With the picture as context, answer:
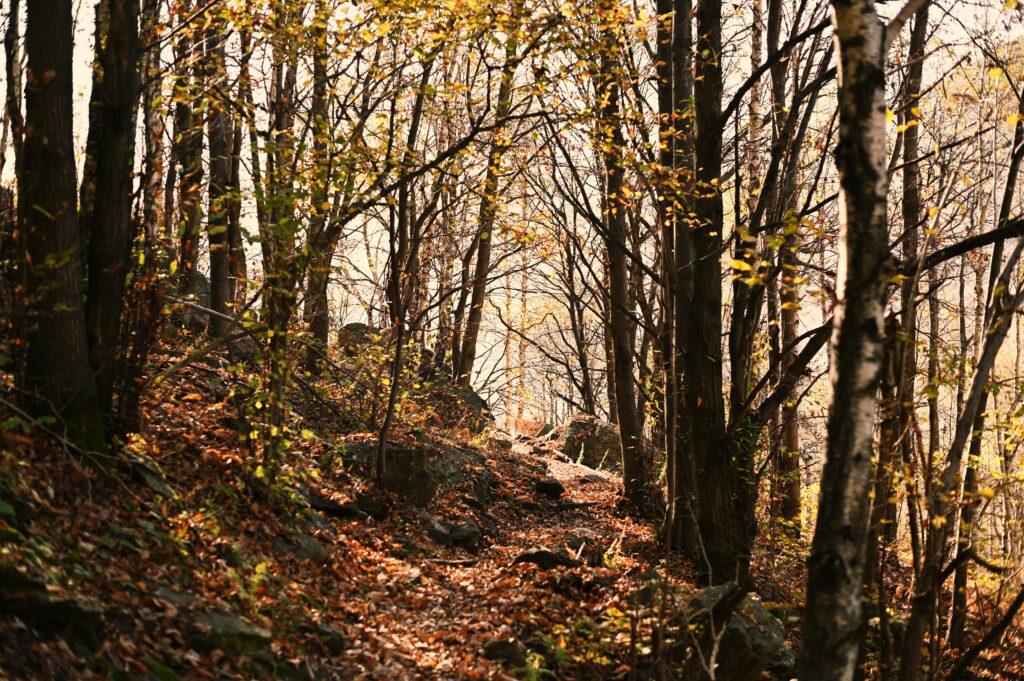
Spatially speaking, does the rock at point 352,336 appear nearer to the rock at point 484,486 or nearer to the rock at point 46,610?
the rock at point 484,486

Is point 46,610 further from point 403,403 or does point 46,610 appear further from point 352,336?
point 352,336

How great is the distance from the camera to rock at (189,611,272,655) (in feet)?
15.9

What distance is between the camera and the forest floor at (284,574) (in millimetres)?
4367

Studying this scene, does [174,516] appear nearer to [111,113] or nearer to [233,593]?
[233,593]

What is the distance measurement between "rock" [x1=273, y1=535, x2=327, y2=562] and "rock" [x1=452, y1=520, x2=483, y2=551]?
7.67 feet

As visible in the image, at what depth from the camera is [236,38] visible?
13305 millimetres

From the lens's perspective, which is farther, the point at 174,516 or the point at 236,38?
the point at 236,38

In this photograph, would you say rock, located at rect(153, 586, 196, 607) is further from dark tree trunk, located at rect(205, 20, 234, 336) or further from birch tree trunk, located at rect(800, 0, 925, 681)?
birch tree trunk, located at rect(800, 0, 925, 681)

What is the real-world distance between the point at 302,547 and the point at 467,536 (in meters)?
2.74

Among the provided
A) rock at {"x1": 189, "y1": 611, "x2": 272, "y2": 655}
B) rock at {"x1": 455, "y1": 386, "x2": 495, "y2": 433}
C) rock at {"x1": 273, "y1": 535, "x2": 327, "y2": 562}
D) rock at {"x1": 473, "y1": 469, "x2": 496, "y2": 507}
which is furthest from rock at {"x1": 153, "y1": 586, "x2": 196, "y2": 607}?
rock at {"x1": 455, "y1": 386, "x2": 495, "y2": 433}

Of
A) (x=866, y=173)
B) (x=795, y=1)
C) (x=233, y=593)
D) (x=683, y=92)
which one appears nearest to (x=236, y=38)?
(x=683, y=92)

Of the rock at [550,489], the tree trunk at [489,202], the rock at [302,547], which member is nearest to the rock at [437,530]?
the rock at [302,547]

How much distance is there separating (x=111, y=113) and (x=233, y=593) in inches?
148

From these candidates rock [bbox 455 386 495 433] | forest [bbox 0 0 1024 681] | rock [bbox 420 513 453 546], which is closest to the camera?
forest [bbox 0 0 1024 681]
